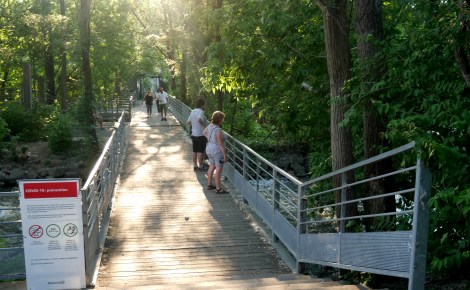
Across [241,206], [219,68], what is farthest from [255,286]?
[219,68]

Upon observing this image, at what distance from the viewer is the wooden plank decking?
271 inches

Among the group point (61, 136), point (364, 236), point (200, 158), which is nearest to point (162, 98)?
point (61, 136)

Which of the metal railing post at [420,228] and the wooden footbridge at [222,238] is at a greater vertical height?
the metal railing post at [420,228]

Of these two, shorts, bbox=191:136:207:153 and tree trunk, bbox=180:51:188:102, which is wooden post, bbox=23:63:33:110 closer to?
tree trunk, bbox=180:51:188:102

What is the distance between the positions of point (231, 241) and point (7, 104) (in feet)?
64.0

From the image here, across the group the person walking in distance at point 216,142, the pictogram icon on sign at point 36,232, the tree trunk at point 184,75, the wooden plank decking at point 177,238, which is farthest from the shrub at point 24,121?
the pictogram icon on sign at point 36,232

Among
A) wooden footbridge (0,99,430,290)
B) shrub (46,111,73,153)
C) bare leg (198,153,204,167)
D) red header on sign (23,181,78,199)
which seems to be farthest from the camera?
shrub (46,111,73,153)

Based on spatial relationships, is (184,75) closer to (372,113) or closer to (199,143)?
(199,143)

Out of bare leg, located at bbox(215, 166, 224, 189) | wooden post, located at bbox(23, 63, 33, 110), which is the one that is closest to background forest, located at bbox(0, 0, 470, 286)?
bare leg, located at bbox(215, 166, 224, 189)

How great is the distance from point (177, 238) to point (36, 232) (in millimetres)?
3016

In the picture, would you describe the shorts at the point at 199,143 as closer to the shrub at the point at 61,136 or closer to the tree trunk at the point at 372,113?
the tree trunk at the point at 372,113

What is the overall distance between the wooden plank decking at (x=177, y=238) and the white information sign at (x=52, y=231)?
0.74 metres

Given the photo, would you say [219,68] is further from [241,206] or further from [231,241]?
[231,241]

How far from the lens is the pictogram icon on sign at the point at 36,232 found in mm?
5602
